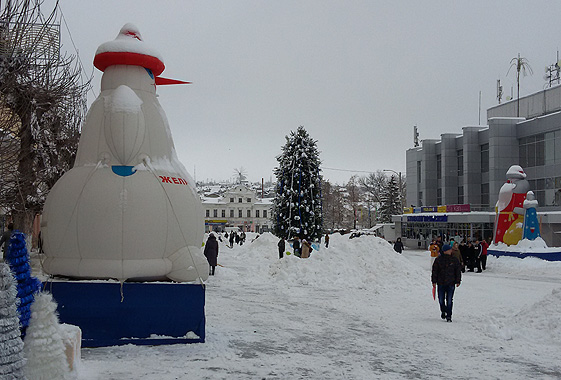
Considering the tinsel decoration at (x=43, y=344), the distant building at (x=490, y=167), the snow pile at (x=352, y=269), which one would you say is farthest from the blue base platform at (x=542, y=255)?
the tinsel decoration at (x=43, y=344)

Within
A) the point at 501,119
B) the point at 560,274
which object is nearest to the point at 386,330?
the point at 560,274

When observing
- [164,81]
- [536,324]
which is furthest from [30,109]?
[536,324]

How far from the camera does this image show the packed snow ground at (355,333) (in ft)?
23.4

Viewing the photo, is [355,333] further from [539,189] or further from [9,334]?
[539,189]

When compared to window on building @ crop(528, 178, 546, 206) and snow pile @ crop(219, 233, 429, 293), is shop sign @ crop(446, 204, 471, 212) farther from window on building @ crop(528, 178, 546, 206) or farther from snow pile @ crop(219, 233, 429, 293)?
snow pile @ crop(219, 233, 429, 293)

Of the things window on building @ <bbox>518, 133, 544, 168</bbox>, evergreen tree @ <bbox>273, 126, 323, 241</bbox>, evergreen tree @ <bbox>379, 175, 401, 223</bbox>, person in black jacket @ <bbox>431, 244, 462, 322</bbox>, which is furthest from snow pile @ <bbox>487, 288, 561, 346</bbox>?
evergreen tree @ <bbox>379, 175, 401, 223</bbox>

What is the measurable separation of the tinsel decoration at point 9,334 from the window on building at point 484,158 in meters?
55.3

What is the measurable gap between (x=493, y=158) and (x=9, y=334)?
170ft

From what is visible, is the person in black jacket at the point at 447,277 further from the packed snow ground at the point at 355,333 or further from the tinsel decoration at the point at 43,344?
the tinsel decoration at the point at 43,344

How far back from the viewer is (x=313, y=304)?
13.2 metres

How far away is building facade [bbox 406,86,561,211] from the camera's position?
48156mm

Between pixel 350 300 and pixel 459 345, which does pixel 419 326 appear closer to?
pixel 459 345

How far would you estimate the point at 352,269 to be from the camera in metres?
17.5

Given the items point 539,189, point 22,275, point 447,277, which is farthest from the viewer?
point 539,189
